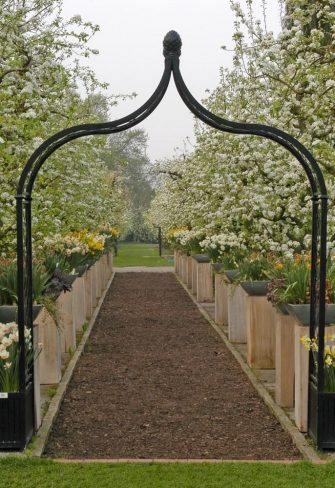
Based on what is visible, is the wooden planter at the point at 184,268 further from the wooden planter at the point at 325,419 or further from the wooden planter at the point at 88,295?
the wooden planter at the point at 325,419

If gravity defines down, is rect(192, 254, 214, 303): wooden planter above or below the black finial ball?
below

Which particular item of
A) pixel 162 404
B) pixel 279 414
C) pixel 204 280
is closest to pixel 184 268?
pixel 204 280

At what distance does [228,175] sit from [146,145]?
6633 cm

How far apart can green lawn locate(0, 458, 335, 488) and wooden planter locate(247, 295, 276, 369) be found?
3.55 meters

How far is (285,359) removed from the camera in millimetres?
6859

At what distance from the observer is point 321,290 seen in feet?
17.9

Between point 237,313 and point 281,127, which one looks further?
point 237,313

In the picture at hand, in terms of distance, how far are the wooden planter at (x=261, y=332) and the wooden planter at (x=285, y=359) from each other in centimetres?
173

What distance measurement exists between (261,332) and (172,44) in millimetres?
4261

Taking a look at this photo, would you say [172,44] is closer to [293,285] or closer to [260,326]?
[293,285]

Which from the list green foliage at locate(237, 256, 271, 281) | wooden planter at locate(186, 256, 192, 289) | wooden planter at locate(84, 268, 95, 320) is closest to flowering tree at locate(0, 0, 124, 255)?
green foliage at locate(237, 256, 271, 281)

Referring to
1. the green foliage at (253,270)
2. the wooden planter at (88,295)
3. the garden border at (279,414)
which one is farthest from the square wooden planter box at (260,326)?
the wooden planter at (88,295)

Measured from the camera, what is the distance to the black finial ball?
5457 millimetres

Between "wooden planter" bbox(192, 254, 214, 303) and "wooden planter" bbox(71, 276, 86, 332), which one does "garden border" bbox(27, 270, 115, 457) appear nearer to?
"wooden planter" bbox(71, 276, 86, 332)
